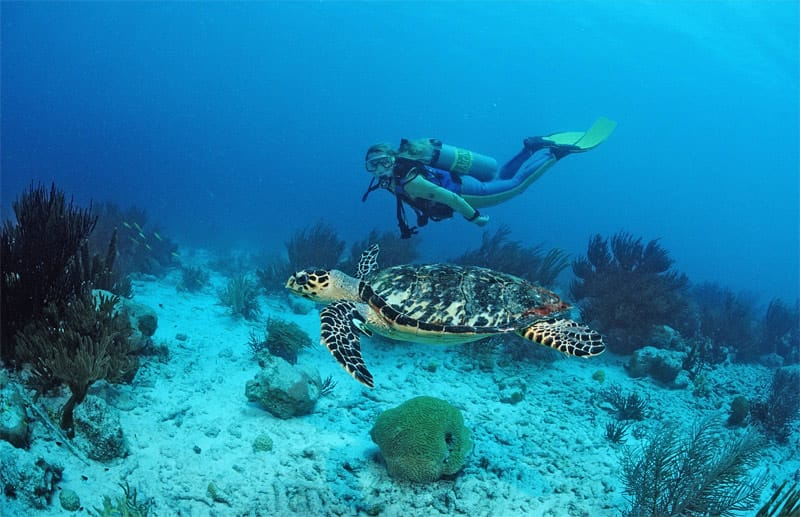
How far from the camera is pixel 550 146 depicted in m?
12.2

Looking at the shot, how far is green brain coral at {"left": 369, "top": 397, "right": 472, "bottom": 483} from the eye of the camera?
4328 millimetres

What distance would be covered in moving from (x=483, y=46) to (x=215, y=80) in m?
75.4

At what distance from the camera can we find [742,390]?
810 centimetres

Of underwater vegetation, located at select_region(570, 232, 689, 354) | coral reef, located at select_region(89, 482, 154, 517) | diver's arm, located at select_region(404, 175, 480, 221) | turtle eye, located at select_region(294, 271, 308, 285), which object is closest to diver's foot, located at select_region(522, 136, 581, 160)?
underwater vegetation, located at select_region(570, 232, 689, 354)

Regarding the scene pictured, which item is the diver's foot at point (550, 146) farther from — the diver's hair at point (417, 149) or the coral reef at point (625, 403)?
the coral reef at point (625, 403)

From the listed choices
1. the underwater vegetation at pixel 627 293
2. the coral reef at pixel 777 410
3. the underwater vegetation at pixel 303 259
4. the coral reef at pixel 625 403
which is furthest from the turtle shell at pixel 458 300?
the underwater vegetation at pixel 303 259

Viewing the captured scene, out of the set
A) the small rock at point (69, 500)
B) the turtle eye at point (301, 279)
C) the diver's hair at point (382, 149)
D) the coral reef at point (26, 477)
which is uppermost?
the diver's hair at point (382, 149)

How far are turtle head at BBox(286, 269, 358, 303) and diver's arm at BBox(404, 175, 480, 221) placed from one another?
3.53m

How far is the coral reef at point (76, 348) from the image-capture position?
4152 mm

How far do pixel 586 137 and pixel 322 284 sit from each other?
11.5 metres

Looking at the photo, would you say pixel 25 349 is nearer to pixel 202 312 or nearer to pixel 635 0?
pixel 202 312

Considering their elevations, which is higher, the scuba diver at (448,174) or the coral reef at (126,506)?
the scuba diver at (448,174)

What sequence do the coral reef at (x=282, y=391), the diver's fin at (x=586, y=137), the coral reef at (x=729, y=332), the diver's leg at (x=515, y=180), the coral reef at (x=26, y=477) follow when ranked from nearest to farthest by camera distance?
the coral reef at (x=26, y=477), the coral reef at (x=282, y=391), the diver's leg at (x=515, y=180), the coral reef at (x=729, y=332), the diver's fin at (x=586, y=137)

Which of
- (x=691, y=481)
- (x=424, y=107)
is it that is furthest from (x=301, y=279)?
(x=424, y=107)
